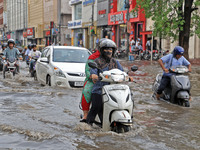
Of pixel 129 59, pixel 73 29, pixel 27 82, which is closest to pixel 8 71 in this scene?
pixel 27 82

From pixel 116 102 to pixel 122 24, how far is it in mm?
40338

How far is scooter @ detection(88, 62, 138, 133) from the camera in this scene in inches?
206

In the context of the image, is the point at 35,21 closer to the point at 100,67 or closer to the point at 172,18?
the point at 172,18

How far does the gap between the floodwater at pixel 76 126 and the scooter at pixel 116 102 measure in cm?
20

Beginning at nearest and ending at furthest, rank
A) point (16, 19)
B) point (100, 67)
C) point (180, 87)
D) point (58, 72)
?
point (100, 67), point (180, 87), point (58, 72), point (16, 19)

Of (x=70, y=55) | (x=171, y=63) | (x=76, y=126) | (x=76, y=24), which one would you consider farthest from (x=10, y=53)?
(x=76, y=24)

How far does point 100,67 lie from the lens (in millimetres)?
5754

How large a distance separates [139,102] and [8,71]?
751cm

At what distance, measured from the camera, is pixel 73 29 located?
68.2 metres

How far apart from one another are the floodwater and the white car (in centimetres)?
108

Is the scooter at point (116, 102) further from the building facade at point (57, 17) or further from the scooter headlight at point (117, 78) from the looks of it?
the building facade at point (57, 17)

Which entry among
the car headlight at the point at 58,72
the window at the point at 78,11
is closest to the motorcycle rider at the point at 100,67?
the car headlight at the point at 58,72

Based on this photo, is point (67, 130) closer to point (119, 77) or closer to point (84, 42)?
point (119, 77)

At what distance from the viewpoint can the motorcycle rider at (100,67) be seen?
5625mm
